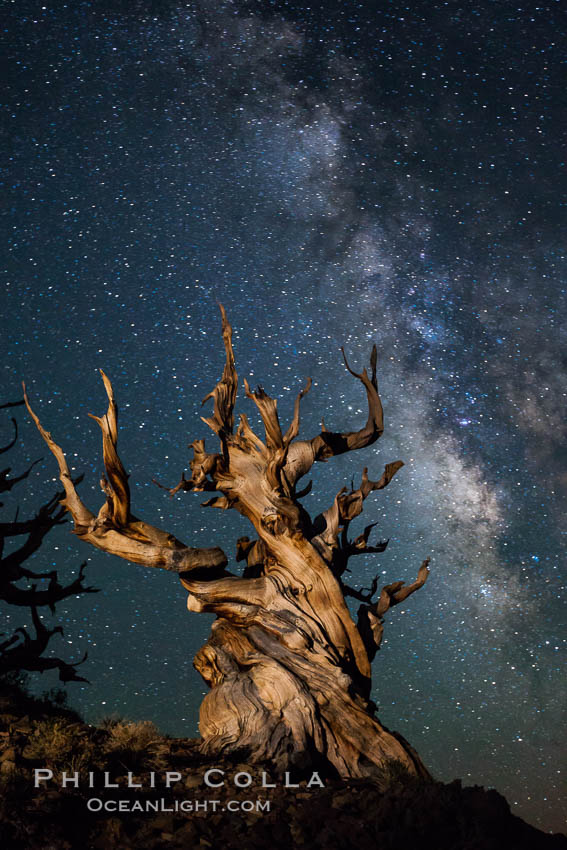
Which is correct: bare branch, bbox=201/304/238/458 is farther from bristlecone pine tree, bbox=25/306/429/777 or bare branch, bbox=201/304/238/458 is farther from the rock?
the rock

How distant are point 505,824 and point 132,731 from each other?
335cm

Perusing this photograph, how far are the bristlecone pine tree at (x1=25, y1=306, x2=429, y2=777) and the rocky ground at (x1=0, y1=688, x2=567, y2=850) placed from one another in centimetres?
85

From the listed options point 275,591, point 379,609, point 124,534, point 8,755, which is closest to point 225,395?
point 124,534

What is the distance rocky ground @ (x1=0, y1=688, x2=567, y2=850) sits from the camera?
3.67 metres

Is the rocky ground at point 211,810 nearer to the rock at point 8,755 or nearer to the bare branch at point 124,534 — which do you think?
the rock at point 8,755

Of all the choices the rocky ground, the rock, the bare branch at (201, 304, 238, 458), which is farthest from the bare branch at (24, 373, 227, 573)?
the rock

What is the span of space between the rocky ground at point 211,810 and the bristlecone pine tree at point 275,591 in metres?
0.85

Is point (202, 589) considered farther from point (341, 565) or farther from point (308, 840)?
→ point (308, 840)

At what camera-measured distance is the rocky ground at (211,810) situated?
3.67 m

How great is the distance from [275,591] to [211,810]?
3.17 m

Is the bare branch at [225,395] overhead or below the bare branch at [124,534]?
overhead

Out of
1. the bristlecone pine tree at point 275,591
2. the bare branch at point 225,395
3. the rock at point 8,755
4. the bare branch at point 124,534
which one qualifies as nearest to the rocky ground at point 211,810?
the rock at point 8,755

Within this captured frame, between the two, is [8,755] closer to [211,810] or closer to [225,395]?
[211,810]

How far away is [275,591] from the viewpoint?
732 cm
